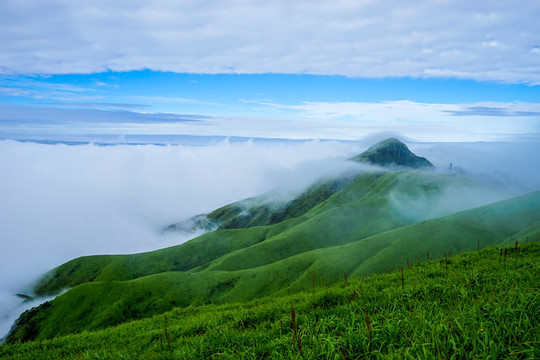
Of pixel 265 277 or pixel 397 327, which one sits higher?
pixel 397 327

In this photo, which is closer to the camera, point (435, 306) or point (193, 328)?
point (435, 306)

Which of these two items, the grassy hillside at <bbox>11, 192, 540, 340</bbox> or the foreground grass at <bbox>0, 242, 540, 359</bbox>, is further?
the grassy hillside at <bbox>11, 192, 540, 340</bbox>

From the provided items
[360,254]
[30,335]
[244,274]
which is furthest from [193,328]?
[30,335]

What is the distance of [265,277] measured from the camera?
5305 inches

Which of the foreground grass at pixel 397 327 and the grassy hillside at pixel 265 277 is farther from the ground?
the foreground grass at pixel 397 327

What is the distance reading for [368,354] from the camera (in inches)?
234

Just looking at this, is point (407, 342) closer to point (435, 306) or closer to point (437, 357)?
point (437, 357)

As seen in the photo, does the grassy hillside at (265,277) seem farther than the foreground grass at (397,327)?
Yes

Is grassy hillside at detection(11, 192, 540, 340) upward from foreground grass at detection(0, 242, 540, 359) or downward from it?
downward

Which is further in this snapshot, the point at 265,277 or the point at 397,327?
the point at 265,277

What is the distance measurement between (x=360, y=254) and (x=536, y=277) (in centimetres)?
12126

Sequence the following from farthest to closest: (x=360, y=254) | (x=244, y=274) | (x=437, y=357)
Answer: (x=244, y=274) → (x=360, y=254) → (x=437, y=357)

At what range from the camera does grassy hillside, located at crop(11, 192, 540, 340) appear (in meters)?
120

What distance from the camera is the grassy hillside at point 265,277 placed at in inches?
4712
